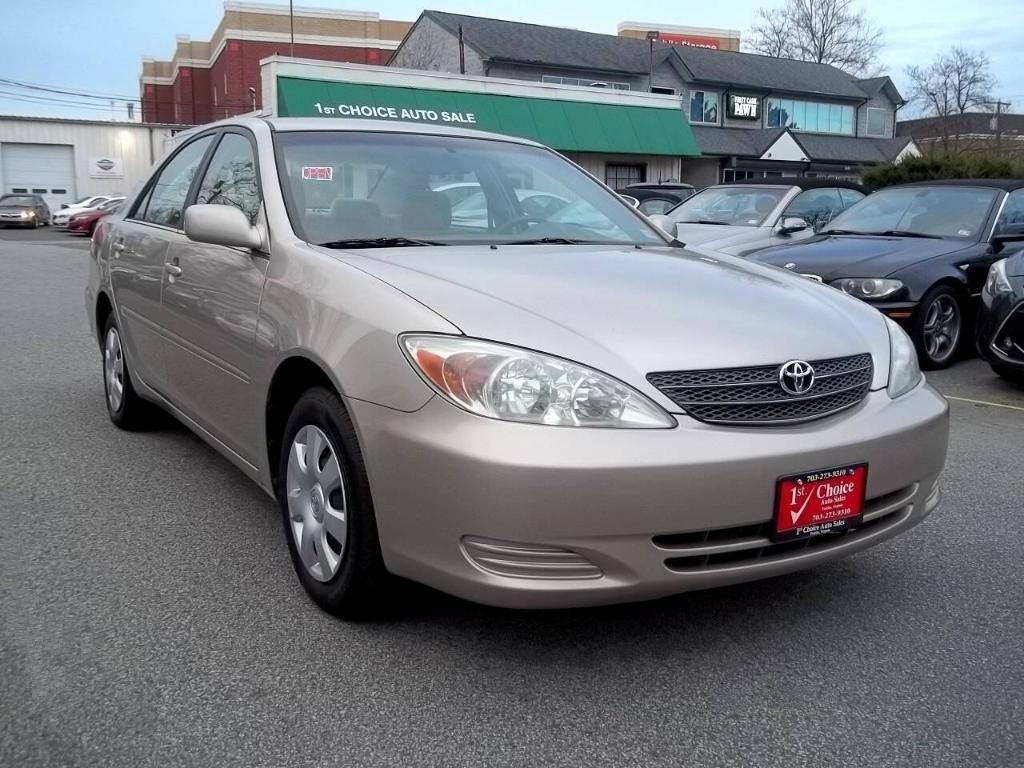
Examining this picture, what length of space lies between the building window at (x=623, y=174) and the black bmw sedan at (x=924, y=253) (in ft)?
93.7

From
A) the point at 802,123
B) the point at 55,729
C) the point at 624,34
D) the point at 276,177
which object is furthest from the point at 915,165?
the point at 624,34

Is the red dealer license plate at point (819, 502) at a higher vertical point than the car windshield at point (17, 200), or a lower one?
lower

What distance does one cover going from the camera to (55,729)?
242 centimetres

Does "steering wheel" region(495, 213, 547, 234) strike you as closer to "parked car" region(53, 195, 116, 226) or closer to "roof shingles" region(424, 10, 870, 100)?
"roof shingles" region(424, 10, 870, 100)

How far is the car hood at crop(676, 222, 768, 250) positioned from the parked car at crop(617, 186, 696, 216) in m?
2.92

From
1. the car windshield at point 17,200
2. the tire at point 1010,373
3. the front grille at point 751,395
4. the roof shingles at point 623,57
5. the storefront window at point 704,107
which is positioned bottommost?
the tire at point 1010,373

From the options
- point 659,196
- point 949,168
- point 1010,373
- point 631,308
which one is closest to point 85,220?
point 659,196

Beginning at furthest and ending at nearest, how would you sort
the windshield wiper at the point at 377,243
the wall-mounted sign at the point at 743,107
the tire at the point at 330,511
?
the wall-mounted sign at the point at 743,107 → the windshield wiper at the point at 377,243 → the tire at the point at 330,511

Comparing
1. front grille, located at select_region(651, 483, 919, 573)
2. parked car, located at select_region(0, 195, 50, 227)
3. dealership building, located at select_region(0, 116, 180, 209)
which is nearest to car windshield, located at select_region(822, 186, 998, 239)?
front grille, located at select_region(651, 483, 919, 573)

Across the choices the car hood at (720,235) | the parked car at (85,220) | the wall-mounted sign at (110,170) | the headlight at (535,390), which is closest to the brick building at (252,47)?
the wall-mounted sign at (110,170)

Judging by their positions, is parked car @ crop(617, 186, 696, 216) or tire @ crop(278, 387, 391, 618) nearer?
tire @ crop(278, 387, 391, 618)

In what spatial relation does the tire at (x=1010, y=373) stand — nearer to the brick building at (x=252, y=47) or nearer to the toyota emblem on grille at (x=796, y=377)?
the toyota emblem on grille at (x=796, y=377)

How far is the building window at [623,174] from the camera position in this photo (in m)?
37.2

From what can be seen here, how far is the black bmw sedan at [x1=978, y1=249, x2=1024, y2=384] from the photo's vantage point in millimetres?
6414
